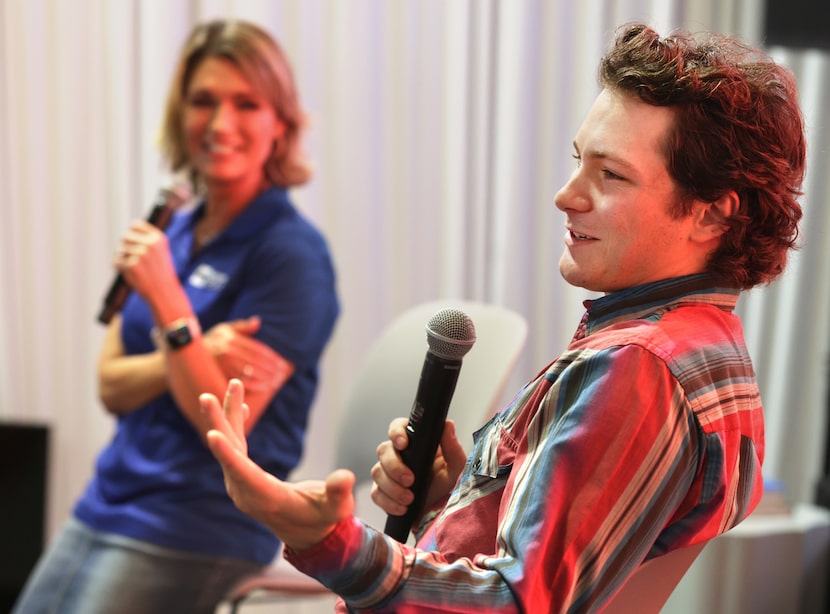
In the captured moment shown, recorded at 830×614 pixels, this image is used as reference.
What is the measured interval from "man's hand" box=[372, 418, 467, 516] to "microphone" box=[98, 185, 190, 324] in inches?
36.4

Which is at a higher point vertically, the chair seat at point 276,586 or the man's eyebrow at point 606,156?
the man's eyebrow at point 606,156

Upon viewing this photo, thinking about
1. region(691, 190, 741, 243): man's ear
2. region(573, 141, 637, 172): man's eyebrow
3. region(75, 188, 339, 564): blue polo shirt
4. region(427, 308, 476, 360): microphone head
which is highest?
region(573, 141, 637, 172): man's eyebrow

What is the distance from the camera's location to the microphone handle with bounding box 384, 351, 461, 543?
2.36 ft

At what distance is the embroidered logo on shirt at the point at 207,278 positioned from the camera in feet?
5.26

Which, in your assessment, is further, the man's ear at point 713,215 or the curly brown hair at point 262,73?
the curly brown hair at point 262,73

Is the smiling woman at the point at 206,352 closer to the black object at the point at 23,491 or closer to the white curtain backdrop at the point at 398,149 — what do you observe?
the white curtain backdrop at the point at 398,149

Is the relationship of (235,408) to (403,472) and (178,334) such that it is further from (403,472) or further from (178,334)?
(178,334)

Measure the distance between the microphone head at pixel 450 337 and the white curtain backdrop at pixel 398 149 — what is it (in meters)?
1.59

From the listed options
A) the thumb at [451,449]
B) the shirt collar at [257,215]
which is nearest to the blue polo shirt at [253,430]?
the shirt collar at [257,215]

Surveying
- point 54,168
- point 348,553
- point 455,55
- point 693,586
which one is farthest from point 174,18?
point 348,553

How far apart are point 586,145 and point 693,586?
1429 millimetres

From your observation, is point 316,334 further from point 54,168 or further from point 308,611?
point 54,168

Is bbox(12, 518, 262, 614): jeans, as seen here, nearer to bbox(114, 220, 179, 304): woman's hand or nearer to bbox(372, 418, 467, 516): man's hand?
bbox(114, 220, 179, 304): woman's hand

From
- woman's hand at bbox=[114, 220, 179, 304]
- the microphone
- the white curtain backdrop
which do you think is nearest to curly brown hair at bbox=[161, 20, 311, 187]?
the microphone
